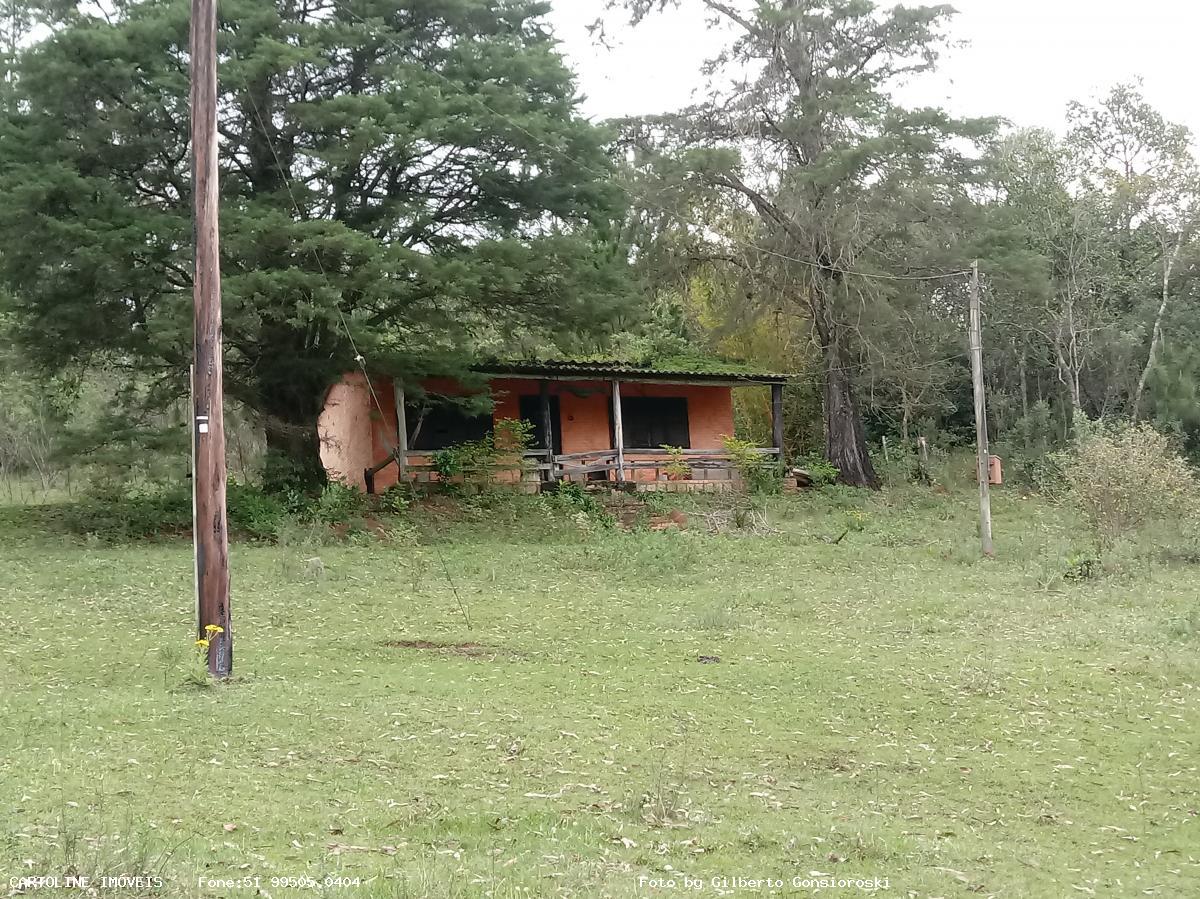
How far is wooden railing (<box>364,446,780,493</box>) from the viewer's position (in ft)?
74.4

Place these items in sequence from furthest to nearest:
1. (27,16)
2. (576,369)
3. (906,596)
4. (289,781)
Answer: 1. (576,369)
2. (27,16)
3. (906,596)
4. (289,781)

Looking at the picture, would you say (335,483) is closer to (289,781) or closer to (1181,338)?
(289,781)

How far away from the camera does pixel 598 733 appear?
791cm

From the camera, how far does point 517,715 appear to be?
8.29m

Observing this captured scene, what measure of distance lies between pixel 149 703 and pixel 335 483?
12.0 meters

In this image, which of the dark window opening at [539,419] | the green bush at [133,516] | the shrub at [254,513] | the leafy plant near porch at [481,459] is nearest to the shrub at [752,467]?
the dark window opening at [539,419]

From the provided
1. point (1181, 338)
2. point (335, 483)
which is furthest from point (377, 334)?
point (1181, 338)

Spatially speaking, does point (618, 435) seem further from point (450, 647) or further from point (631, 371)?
point (450, 647)

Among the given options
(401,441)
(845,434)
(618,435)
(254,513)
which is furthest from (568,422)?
(254,513)

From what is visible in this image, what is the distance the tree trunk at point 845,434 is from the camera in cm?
2920

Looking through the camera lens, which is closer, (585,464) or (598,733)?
(598,733)

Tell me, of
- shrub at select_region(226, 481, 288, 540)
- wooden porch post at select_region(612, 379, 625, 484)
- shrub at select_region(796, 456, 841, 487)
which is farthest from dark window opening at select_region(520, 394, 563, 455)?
shrub at select_region(226, 481, 288, 540)

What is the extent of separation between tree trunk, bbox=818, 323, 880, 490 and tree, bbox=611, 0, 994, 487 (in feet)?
0.34

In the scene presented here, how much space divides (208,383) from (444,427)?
15613 mm
